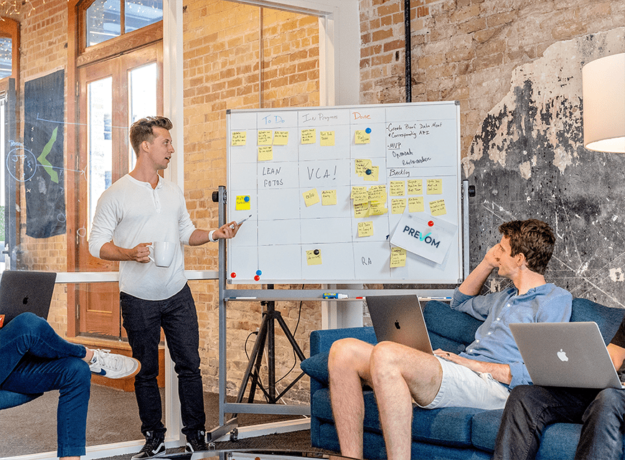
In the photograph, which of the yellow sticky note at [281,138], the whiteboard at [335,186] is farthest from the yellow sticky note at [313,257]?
the yellow sticky note at [281,138]

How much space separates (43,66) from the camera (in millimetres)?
3570

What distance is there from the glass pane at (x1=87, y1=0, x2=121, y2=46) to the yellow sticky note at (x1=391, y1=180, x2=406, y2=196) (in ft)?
5.79

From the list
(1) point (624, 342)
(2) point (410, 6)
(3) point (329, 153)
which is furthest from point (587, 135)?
(2) point (410, 6)

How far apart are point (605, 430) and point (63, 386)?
1.98 meters

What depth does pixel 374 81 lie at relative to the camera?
14.3 ft

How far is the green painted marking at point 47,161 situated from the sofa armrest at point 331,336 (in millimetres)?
1588

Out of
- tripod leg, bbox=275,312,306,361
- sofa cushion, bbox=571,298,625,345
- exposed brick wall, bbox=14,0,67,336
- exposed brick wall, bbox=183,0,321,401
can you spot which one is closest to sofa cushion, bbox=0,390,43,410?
exposed brick wall, bbox=14,0,67,336

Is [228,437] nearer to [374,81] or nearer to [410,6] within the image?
[374,81]

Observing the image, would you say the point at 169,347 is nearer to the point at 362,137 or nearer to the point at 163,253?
the point at 163,253

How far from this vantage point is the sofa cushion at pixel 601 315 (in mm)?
2699

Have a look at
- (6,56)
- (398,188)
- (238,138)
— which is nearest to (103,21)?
(6,56)

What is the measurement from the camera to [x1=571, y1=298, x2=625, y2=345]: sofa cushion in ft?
8.86

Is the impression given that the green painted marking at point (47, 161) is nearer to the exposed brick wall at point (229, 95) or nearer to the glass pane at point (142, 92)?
the glass pane at point (142, 92)

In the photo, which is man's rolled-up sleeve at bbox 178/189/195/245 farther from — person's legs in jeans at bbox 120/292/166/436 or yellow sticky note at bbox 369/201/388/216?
yellow sticky note at bbox 369/201/388/216
